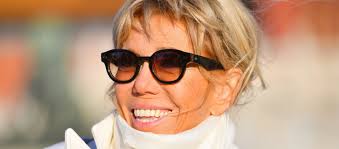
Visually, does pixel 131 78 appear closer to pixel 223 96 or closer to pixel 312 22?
pixel 223 96

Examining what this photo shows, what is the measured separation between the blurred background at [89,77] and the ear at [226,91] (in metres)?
4.11

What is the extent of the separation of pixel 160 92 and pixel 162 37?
0.14m

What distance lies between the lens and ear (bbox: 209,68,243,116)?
185 cm

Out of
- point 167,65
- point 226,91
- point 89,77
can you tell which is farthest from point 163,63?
point 89,77

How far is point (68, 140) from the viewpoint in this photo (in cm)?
179

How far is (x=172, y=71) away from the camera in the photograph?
174cm

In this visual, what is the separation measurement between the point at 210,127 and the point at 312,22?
7360 millimetres

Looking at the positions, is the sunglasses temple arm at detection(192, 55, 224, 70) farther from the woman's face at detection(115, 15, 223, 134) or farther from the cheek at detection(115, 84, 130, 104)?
the cheek at detection(115, 84, 130, 104)

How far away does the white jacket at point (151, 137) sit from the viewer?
5.70 feet

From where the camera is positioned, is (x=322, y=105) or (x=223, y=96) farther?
(x=322, y=105)

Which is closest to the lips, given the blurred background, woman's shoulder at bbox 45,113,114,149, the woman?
the woman

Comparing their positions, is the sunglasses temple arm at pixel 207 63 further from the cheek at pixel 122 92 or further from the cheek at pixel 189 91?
the cheek at pixel 122 92

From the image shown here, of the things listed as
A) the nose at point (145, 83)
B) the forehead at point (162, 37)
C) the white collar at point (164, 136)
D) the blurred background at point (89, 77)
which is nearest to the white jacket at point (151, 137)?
the white collar at point (164, 136)

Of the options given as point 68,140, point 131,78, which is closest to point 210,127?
point 131,78
